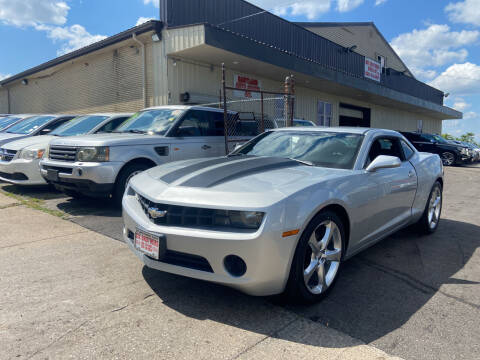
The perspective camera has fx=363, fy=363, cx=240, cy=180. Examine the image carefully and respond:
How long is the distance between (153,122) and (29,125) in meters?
4.21

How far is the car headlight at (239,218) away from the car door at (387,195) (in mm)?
1285

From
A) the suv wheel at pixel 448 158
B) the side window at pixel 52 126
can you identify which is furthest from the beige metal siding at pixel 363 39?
the side window at pixel 52 126

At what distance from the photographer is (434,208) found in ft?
16.7

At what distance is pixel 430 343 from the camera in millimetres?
2355

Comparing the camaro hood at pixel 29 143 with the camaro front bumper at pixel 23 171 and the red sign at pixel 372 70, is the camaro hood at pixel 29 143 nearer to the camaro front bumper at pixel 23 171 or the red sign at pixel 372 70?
the camaro front bumper at pixel 23 171

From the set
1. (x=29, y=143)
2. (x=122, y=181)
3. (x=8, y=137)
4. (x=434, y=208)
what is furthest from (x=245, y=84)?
(x=434, y=208)

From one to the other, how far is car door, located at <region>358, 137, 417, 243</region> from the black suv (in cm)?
1476

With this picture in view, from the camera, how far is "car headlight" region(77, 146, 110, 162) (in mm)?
5328

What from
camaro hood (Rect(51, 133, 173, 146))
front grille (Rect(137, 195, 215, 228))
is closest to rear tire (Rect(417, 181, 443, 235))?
front grille (Rect(137, 195, 215, 228))

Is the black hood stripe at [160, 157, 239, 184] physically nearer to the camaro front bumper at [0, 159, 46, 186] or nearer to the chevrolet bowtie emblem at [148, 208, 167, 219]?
the chevrolet bowtie emblem at [148, 208, 167, 219]

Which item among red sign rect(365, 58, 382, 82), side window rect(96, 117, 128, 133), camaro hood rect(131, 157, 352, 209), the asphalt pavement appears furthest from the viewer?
red sign rect(365, 58, 382, 82)

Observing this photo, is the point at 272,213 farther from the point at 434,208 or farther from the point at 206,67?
the point at 206,67

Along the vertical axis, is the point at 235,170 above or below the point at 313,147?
below

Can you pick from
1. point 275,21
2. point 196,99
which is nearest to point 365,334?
point 196,99
